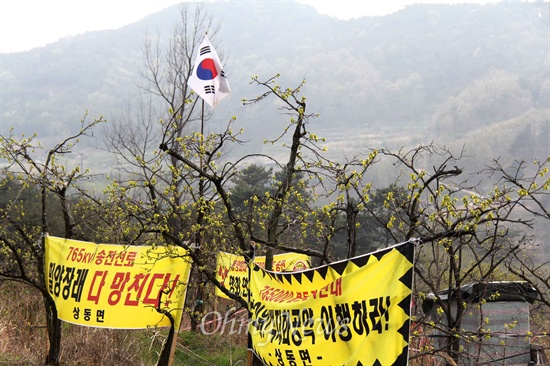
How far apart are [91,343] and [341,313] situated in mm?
5810

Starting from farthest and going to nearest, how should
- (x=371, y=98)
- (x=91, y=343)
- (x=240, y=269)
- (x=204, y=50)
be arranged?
(x=371, y=98), (x=240, y=269), (x=91, y=343), (x=204, y=50)

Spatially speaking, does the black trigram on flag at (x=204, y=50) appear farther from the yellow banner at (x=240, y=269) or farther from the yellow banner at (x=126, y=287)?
the yellow banner at (x=240, y=269)

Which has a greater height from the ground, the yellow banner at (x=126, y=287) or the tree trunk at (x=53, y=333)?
the yellow banner at (x=126, y=287)

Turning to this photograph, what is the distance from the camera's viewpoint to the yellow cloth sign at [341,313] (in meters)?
5.12

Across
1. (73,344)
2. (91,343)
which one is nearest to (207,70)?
(91,343)

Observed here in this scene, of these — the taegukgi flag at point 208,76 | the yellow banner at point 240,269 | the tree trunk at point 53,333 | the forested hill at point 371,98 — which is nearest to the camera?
the taegukgi flag at point 208,76

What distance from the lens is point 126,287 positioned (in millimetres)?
8461

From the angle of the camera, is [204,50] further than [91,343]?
No

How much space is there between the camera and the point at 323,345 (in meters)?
5.89

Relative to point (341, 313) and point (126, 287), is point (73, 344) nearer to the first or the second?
point (126, 287)

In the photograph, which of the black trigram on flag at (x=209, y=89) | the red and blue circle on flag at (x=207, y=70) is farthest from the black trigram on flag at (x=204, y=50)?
the black trigram on flag at (x=209, y=89)

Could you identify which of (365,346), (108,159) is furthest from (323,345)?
(108,159)

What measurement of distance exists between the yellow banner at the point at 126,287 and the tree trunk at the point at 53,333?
1.97ft

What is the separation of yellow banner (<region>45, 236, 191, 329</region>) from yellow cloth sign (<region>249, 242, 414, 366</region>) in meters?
1.63
